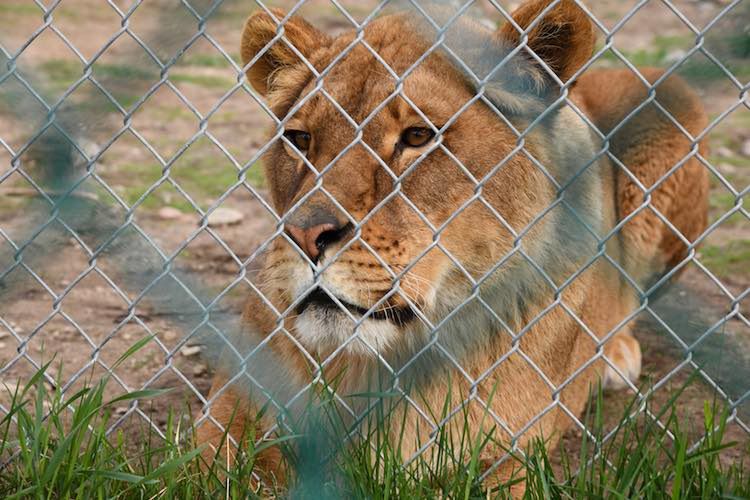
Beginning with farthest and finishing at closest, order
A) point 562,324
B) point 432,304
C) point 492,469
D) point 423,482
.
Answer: point 562,324 < point 432,304 < point 492,469 < point 423,482

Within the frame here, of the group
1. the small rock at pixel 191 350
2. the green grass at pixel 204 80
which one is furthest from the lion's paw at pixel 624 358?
the green grass at pixel 204 80

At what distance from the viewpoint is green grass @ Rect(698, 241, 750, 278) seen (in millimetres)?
4566

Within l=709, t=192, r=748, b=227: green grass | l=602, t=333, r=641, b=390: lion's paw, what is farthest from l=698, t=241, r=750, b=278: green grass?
l=602, t=333, r=641, b=390: lion's paw

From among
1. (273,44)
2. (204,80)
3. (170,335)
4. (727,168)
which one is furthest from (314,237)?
(204,80)

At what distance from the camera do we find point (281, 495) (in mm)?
2303

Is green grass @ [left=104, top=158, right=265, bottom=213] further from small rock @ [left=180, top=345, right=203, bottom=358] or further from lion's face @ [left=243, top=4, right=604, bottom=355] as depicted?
lion's face @ [left=243, top=4, right=604, bottom=355]

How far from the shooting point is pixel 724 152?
5824 millimetres

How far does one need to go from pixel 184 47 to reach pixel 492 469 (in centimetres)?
119

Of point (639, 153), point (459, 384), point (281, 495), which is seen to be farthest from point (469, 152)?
point (639, 153)

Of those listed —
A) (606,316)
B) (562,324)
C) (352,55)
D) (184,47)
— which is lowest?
(606,316)

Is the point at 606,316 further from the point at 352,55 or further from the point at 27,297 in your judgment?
the point at 27,297

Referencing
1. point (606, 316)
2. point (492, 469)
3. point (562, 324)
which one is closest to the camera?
point (492, 469)

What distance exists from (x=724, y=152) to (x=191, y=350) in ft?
11.3

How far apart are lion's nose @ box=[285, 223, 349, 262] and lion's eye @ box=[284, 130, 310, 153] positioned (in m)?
0.52
